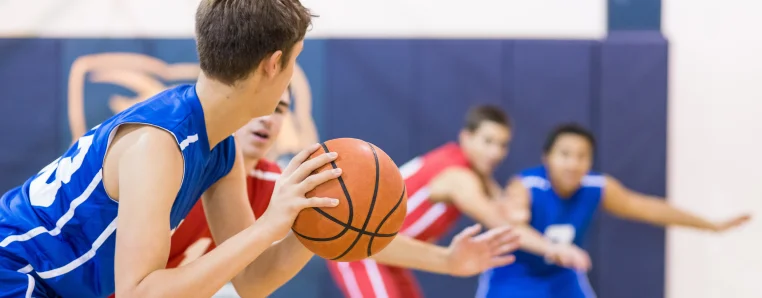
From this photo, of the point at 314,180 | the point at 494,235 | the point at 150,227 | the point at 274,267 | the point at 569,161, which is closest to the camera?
the point at 150,227

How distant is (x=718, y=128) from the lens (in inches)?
205

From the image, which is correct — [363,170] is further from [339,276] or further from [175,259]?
[339,276]

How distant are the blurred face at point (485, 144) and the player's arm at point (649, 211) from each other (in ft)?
2.75

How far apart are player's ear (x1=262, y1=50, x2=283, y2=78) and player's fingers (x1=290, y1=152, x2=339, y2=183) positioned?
8.6 inches

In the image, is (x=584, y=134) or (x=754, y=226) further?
(x=754, y=226)

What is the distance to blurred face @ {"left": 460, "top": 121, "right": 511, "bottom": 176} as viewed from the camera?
4.35 m

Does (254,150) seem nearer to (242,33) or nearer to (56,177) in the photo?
(56,177)

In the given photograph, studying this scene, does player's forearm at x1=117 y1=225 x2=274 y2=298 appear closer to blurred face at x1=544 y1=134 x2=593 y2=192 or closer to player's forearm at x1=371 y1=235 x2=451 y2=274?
player's forearm at x1=371 y1=235 x2=451 y2=274

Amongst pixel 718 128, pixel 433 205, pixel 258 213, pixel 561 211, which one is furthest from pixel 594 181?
pixel 258 213

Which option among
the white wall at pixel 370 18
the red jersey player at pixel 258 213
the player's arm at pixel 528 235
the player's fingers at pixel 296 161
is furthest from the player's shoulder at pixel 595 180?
the player's fingers at pixel 296 161

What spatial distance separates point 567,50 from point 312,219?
371 centimetres

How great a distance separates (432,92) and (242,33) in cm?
351

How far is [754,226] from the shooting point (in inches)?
204

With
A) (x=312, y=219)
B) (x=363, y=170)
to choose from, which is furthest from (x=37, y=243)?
(x=363, y=170)
